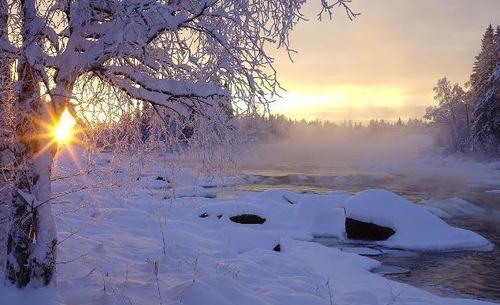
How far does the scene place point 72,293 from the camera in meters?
5.74

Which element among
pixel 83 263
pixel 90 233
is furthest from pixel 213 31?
pixel 90 233

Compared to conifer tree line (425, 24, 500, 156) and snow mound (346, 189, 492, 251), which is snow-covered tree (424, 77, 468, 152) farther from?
snow mound (346, 189, 492, 251)

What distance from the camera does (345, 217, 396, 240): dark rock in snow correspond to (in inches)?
631

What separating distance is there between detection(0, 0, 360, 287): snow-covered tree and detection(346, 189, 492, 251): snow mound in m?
11.6

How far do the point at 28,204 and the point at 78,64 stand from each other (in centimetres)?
152

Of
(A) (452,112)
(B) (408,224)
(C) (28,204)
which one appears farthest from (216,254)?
(A) (452,112)

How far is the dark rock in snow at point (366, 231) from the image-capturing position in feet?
52.5

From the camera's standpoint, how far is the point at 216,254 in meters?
10.2

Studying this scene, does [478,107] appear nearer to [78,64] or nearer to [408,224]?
[408,224]

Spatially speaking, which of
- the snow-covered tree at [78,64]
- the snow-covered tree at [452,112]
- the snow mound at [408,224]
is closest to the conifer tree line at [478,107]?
the snow-covered tree at [452,112]

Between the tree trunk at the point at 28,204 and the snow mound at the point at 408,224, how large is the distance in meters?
12.1

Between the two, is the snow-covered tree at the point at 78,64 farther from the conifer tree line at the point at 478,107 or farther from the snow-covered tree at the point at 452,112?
the snow-covered tree at the point at 452,112

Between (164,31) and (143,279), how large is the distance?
11.8 feet

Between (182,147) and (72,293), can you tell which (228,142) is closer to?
(182,147)
